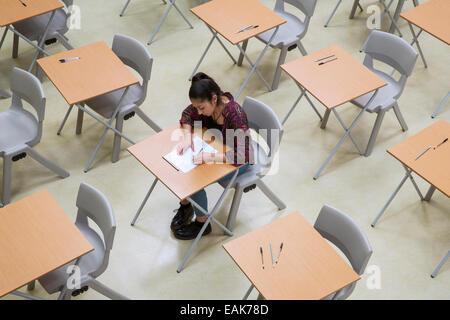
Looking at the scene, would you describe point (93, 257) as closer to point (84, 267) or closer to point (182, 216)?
point (84, 267)

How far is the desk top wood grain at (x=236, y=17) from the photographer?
222 inches

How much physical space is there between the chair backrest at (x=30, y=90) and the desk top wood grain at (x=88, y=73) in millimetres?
166

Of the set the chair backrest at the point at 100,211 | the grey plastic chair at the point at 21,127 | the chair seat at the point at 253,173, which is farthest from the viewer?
the grey plastic chair at the point at 21,127

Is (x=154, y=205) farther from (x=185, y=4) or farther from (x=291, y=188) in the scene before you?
(x=185, y=4)

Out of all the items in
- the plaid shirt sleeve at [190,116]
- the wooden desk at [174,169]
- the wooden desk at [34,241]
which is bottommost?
the wooden desk at [34,241]

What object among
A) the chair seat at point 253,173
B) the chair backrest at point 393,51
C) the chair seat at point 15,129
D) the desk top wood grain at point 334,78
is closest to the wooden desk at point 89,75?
the chair seat at point 15,129

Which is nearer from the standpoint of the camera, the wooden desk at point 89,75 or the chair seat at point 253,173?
the chair seat at point 253,173

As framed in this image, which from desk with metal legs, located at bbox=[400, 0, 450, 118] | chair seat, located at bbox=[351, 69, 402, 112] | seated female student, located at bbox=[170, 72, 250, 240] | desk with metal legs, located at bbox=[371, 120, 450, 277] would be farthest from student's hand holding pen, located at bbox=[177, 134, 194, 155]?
desk with metal legs, located at bbox=[400, 0, 450, 118]

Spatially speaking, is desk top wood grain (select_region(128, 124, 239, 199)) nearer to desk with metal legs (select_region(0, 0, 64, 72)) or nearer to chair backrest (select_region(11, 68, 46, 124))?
chair backrest (select_region(11, 68, 46, 124))

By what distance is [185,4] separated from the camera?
286 inches

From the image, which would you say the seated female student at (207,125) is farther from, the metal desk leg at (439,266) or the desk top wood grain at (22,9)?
the desk top wood grain at (22,9)

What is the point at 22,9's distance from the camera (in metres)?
5.77

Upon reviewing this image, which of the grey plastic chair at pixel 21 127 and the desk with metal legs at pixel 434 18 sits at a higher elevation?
the desk with metal legs at pixel 434 18

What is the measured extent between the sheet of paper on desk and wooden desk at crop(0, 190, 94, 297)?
87cm
